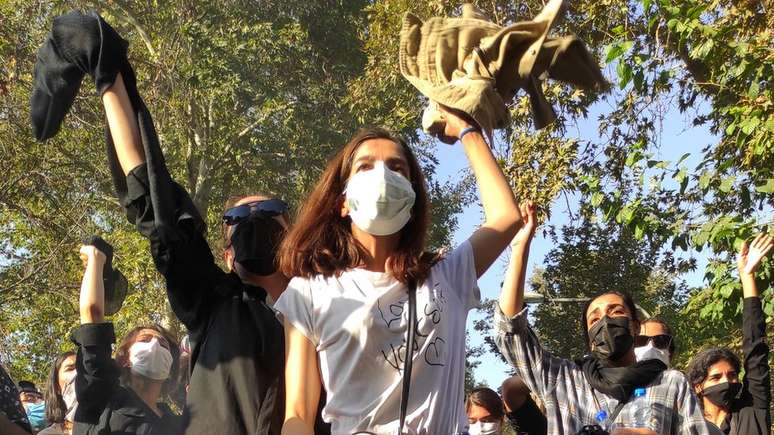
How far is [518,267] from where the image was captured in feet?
11.7

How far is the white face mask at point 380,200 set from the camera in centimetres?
245

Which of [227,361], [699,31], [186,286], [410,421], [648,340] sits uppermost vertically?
[699,31]

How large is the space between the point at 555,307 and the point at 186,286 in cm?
1552

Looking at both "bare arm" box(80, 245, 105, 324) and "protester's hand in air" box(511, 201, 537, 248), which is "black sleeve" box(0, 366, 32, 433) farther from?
"protester's hand in air" box(511, 201, 537, 248)

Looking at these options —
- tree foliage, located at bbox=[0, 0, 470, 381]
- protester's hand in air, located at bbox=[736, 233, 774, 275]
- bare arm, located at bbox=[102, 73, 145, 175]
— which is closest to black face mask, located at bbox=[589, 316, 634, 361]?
protester's hand in air, located at bbox=[736, 233, 774, 275]

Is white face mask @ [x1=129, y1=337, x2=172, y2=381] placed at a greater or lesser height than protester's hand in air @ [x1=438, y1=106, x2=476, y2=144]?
lesser

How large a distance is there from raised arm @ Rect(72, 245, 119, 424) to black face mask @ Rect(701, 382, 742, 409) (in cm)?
308

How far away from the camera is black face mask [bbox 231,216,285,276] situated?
290 centimetres

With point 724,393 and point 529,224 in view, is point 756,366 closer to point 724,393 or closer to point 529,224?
point 724,393

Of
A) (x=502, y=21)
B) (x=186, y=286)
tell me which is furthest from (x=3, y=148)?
(x=186, y=286)

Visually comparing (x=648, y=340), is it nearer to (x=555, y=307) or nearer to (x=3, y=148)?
(x=3, y=148)

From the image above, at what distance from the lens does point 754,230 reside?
6684mm

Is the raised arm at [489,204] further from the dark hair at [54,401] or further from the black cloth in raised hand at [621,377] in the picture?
the dark hair at [54,401]

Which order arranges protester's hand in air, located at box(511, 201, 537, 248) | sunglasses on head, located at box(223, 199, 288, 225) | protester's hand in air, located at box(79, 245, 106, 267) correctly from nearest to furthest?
sunglasses on head, located at box(223, 199, 288, 225) → protester's hand in air, located at box(511, 201, 537, 248) → protester's hand in air, located at box(79, 245, 106, 267)
